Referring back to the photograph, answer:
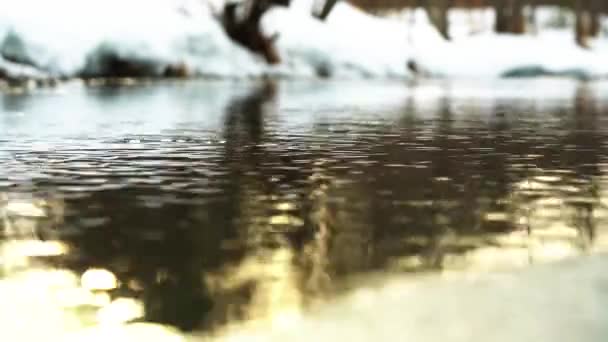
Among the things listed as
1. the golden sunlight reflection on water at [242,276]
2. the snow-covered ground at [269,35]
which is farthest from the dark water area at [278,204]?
the snow-covered ground at [269,35]

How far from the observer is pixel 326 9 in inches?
1179

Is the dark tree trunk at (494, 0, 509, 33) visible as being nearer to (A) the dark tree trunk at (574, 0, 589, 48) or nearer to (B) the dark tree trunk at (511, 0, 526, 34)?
(B) the dark tree trunk at (511, 0, 526, 34)

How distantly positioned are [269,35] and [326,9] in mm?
4466

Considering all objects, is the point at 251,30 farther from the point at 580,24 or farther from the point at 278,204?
the point at 278,204

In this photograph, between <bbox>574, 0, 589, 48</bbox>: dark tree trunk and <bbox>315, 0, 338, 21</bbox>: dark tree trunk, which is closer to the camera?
<bbox>315, 0, 338, 21</bbox>: dark tree trunk

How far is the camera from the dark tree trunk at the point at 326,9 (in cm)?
2972

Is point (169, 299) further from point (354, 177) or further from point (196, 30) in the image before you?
point (196, 30)

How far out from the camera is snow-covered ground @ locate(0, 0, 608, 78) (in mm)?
20031

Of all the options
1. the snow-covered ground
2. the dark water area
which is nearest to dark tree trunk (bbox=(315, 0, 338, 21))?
the snow-covered ground

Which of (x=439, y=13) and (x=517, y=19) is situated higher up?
Result: (x=439, y=13)

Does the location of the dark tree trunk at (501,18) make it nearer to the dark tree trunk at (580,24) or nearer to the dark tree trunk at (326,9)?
the dark tree trunk at (580,24)

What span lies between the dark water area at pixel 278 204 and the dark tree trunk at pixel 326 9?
21704 millimetres

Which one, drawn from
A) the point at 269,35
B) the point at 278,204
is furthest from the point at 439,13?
the point at 278,204

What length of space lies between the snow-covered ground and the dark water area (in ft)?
39.7
